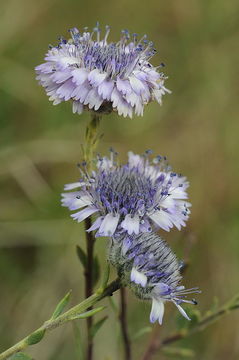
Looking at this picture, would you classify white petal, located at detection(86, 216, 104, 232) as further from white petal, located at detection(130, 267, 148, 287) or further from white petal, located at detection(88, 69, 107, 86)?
white petal, located at detection(88, 69, 107, 86)

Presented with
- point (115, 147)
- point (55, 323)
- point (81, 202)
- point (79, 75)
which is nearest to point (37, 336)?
point (55, 323)

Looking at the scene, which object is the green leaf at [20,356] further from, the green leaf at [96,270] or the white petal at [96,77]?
the white petal at [96,77]

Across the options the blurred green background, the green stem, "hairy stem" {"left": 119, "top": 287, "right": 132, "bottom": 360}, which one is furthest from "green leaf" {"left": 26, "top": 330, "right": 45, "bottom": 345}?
the blurred green background

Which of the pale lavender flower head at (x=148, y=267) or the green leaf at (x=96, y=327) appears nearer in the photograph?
the pale lavender flower head at (x=148, y=267)

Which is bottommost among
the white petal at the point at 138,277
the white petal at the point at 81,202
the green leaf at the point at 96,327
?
the green leaf at the point at 96,327

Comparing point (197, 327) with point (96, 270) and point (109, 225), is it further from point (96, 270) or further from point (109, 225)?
point (109, 225)

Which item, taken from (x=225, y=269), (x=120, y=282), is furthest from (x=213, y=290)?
(x=120, y=282)

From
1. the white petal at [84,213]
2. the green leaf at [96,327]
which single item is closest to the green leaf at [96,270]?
the green leaf at [96,327]
